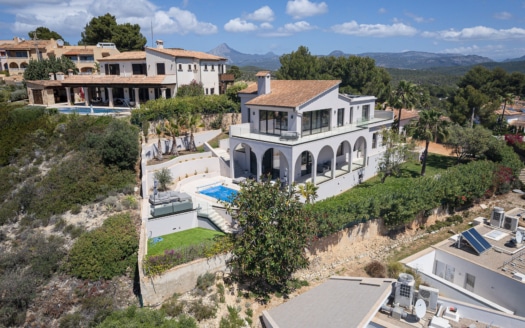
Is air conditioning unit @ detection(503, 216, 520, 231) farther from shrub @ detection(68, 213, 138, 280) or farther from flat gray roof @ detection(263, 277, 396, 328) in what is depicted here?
shrub @ detection(68, 213, 138, 280)

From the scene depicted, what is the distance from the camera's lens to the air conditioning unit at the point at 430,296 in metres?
16.2

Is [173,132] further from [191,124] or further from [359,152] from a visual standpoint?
[359,152]

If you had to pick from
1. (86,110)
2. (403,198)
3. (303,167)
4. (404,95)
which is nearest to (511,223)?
(403,198)

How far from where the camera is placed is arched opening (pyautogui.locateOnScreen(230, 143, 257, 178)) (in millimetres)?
31953

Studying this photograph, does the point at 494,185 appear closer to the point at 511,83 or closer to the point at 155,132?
the point at 155,132

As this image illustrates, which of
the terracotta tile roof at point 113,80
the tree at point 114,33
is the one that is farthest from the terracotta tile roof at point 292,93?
the tree at point 114,33

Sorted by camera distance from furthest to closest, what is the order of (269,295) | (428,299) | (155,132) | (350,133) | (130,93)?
(130,93), (155,132), (350,133), (269,295), (428,299)

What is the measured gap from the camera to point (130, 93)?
4338 centimetres

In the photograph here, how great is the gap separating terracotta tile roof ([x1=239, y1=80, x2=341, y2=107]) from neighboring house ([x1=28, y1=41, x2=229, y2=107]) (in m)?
14.3

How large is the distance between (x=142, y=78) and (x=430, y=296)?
120 feet

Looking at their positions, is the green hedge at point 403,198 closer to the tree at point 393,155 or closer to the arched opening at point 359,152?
the tree at point 393,155

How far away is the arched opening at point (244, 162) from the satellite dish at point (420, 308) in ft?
60.6

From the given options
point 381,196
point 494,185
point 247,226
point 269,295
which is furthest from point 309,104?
point 494,185

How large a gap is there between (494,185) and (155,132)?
1277 inches
